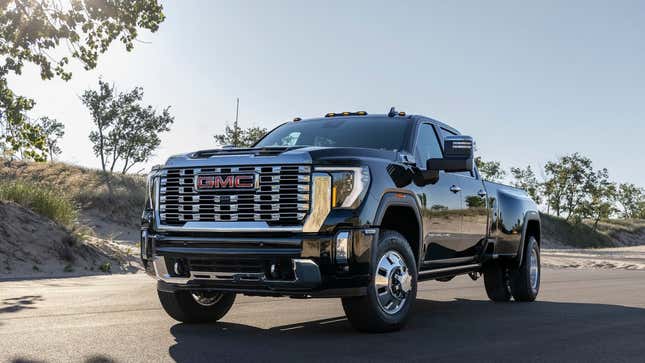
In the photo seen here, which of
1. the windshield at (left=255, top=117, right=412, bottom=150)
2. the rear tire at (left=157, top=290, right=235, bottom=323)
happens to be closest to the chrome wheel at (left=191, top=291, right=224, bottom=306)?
the rear tire at (left=157, top=290, right=235, bottom=323)

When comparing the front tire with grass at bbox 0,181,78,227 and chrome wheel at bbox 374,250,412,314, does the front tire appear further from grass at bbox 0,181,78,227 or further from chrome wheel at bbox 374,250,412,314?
grass at bbox 0,181,78,227

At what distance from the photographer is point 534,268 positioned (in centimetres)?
1037

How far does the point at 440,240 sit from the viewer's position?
7.51 m

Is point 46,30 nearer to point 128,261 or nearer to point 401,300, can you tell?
point 128,261

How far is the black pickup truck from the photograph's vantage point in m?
5.77

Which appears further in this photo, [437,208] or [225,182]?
[437,208]

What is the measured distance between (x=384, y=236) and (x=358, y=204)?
0.50 m

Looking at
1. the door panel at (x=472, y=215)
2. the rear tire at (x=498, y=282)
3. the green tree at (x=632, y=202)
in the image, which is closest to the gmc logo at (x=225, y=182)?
the door panel at (x=472, y=215)

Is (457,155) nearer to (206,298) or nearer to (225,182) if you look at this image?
(225,182)

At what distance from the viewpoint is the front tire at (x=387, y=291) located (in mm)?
6066

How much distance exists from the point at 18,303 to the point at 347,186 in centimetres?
455


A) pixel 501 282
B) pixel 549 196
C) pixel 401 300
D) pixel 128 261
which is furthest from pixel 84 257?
pixel 549 196

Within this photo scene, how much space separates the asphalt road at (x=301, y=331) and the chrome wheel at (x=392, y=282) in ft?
0.89

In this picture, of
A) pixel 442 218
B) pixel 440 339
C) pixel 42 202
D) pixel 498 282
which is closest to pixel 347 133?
pixel 442 218
